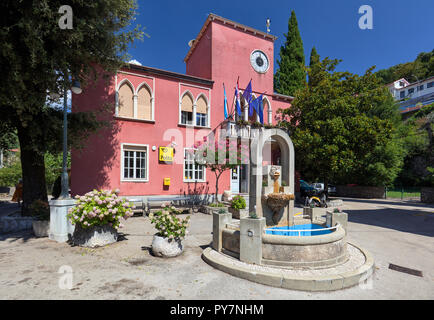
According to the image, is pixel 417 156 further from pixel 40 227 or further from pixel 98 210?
pixel 40 227

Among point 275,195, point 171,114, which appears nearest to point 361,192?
point 171,114

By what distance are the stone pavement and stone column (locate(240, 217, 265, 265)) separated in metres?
0.63

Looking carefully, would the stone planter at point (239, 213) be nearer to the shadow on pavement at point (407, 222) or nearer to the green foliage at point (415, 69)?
the shadow on pavement at point (407, 222)

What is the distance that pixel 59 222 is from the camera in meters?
7.43

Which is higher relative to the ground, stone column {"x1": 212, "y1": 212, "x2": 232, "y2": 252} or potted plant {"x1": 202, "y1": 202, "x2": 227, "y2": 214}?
stone column {"x1": 212, "y1": 212, "x2": 232, "y2": 252}

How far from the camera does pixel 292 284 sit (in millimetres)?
4422

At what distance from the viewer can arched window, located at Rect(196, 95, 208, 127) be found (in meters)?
16.2

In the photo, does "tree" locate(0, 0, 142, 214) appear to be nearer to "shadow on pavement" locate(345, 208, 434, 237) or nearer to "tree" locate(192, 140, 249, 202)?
"tree" locate(192, 140, 249, 202)

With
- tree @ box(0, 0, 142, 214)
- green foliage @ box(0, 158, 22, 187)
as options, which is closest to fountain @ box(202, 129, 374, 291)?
tree @ box(0, 0, 142, 214)

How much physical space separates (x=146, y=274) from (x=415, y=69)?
68200 mm

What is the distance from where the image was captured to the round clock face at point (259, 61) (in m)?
18.3

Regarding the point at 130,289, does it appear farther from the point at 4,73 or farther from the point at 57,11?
the point at 57,11

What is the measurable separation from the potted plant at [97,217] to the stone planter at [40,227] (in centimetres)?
158

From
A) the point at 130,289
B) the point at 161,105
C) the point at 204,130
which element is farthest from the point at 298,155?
the point at 130,289
